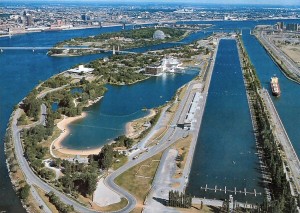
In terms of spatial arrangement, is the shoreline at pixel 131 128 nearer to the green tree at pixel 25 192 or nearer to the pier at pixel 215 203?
the pier at pixel 215 203

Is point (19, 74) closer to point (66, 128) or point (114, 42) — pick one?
point (66, 128)

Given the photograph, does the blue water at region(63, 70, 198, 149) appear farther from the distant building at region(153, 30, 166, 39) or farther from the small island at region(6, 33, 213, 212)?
the distant building at region(153, 30, 166, 39)

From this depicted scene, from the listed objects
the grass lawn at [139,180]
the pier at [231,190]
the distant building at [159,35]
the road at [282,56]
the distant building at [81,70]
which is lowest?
the pier at [231,190]

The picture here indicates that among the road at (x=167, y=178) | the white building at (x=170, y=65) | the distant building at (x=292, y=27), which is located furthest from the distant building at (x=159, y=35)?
the road at (x=167, y=178)

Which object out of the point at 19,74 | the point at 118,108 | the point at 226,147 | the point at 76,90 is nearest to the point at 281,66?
the point at 118,108

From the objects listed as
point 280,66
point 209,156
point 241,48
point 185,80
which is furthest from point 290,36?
point 209,156

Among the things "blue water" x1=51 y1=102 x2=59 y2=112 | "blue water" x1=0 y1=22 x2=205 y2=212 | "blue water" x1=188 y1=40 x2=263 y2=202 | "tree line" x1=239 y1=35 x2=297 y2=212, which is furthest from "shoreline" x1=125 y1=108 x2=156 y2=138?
"tree line" x1=239 y1=35 x2=297 y2=212
